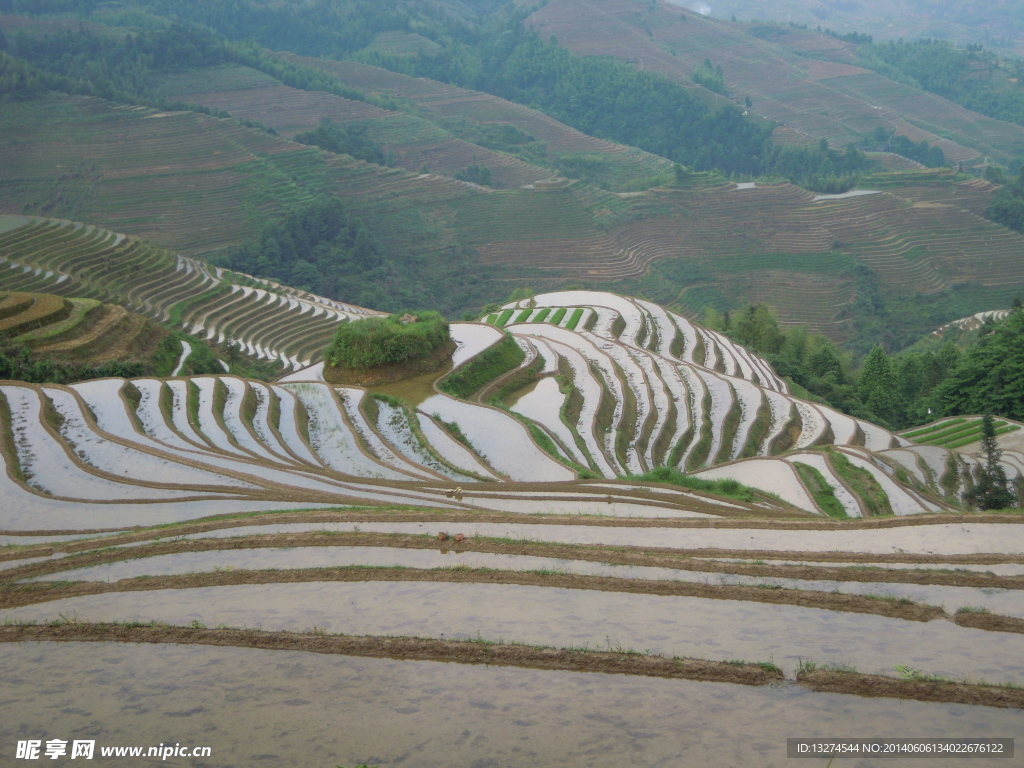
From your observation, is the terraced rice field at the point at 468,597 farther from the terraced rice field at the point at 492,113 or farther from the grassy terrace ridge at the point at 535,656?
the terraced rice field at the point at 492,113

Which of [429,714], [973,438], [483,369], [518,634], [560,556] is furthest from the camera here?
[973,438]

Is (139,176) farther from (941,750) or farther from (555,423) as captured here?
(941,750)

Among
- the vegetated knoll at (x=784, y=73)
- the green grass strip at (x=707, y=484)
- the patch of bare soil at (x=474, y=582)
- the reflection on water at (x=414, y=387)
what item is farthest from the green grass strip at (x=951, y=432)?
the vegetated knoll at (x=784, y=73)

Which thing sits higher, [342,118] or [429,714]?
[342,118]

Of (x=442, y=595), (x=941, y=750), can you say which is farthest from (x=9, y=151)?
(x=941, y=750)

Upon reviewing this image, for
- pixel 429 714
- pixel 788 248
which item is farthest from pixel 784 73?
pixel 429 714

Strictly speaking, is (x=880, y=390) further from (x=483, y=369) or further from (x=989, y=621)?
(x=989, y=621)
